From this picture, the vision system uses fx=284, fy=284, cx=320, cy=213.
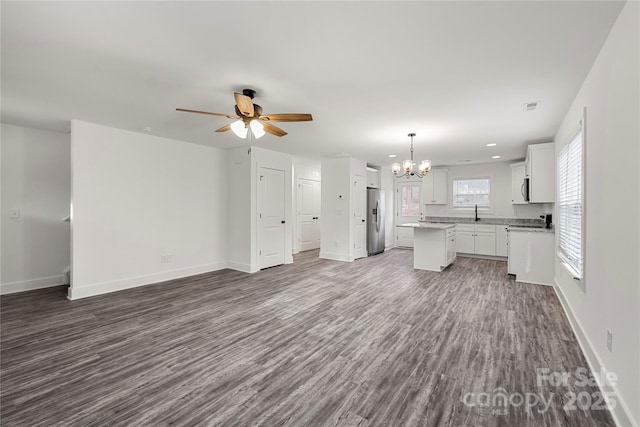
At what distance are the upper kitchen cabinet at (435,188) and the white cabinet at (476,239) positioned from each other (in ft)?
3.24

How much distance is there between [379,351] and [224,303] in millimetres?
2217

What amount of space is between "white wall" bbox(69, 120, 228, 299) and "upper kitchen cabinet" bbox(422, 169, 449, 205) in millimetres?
5626

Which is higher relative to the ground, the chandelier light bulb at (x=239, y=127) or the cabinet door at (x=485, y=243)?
the chandelier light bulb at (x=239, y=127)

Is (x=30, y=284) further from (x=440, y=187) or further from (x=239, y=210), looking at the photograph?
(x=440, y=187)

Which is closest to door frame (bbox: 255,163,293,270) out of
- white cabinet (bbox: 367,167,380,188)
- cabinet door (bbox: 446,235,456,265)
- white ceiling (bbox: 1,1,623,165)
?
white ceiling (bbox: 1,1,623,165)

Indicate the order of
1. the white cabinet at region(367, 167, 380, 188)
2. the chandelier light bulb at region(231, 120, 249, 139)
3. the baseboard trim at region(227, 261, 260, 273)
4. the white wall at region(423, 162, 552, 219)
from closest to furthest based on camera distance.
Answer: the chandelier light bulb at region(231, 120, 249, 139) → the baseboard trim at region(227, 261, 260, 273) → the white wall at region(423, 162, 552, 219) → the white cabinet at region(367, 167, 380, 188)

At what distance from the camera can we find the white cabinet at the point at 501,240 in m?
6.92

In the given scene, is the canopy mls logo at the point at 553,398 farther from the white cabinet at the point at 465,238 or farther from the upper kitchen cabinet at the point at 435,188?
the upper kitchen cabinet at the point at 435,188

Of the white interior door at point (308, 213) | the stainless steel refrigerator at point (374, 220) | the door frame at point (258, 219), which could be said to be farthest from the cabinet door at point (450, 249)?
the white interior door at point (308, 213)

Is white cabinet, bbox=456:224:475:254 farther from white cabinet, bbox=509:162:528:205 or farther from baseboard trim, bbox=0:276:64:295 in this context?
baseboard trim, bbox=0:276:64:295

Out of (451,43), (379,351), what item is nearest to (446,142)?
(451,43)

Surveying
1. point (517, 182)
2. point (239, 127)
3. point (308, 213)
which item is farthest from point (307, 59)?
point (517, 182)

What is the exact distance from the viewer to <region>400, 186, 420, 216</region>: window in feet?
29.2

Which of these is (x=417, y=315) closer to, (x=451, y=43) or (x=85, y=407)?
(x=451, y=43)
